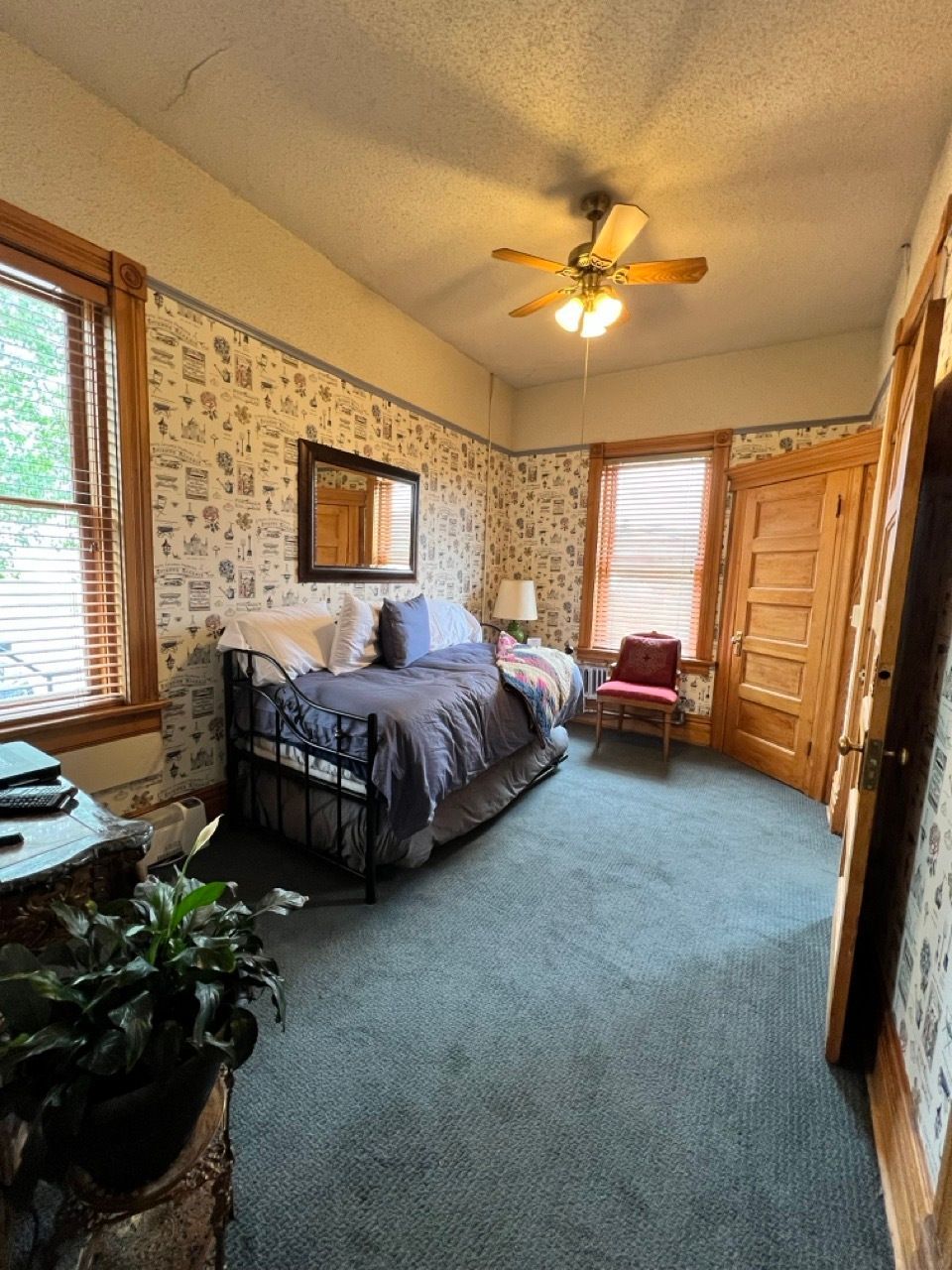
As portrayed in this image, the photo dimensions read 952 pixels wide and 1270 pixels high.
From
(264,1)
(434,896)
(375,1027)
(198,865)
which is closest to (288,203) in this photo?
(264,1)

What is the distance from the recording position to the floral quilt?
296 cm

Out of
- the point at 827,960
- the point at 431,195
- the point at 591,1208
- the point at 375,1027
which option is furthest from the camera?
the point at 431,195

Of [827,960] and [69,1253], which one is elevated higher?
[69,1253]

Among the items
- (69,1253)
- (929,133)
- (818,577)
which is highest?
(929,133)

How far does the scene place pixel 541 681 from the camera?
10.4ft

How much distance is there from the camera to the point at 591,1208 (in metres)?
1.12

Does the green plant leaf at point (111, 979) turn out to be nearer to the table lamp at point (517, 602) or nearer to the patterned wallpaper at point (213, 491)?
the patterned wallpaper at point (213, 491)

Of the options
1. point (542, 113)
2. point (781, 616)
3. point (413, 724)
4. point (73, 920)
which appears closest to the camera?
point (73, 920)

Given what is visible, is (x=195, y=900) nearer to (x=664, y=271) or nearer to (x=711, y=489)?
(x=664, y=271)

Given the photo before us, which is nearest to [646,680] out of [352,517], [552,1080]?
[352,517]

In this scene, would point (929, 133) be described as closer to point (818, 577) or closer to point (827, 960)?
point (818, 577)

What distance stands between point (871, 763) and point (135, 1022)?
162cm

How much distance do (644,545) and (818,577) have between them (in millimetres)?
1514

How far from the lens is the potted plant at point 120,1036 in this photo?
0.75m
